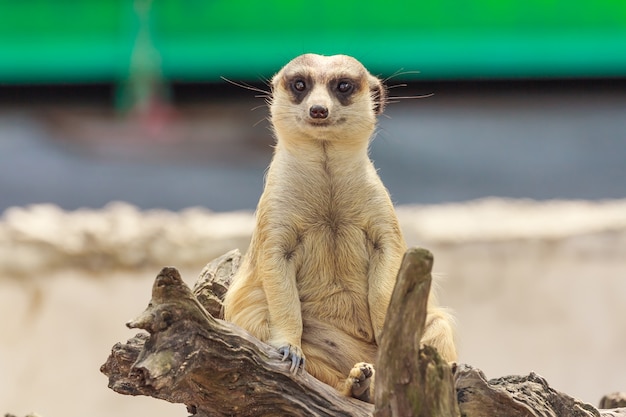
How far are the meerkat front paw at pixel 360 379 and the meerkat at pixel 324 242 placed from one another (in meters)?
0.14

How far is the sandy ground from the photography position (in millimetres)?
6164

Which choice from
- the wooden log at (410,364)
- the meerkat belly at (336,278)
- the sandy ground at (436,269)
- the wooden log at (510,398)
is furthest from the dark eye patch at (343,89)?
the sandy ground at (436,269)

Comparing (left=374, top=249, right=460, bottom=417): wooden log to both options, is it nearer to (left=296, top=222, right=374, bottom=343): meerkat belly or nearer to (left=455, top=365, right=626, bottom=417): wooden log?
(left=455, top=365, right=626, bottom=417): wooden log

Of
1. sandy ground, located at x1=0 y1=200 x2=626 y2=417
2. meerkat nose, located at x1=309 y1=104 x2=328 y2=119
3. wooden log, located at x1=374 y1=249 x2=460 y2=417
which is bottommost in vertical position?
wooden log, located at x1=374 y1=249 x2=460 y2=417

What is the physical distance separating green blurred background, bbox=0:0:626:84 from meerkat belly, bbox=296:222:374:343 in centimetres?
408

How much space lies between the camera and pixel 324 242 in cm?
304

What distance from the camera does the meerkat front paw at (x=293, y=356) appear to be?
2.66 m

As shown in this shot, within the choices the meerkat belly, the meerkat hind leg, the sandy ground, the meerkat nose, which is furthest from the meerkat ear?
the sandy ground

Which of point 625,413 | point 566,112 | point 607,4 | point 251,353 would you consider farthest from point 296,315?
point 566,112

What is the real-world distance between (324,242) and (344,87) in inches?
21.0

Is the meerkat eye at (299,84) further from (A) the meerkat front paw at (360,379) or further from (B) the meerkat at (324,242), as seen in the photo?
(A) the meerkat front paw at (360,379)

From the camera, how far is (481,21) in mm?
7156

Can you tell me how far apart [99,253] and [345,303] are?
12.7 ft

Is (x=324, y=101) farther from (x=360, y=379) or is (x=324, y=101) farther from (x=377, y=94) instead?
(x=360, y=379)
